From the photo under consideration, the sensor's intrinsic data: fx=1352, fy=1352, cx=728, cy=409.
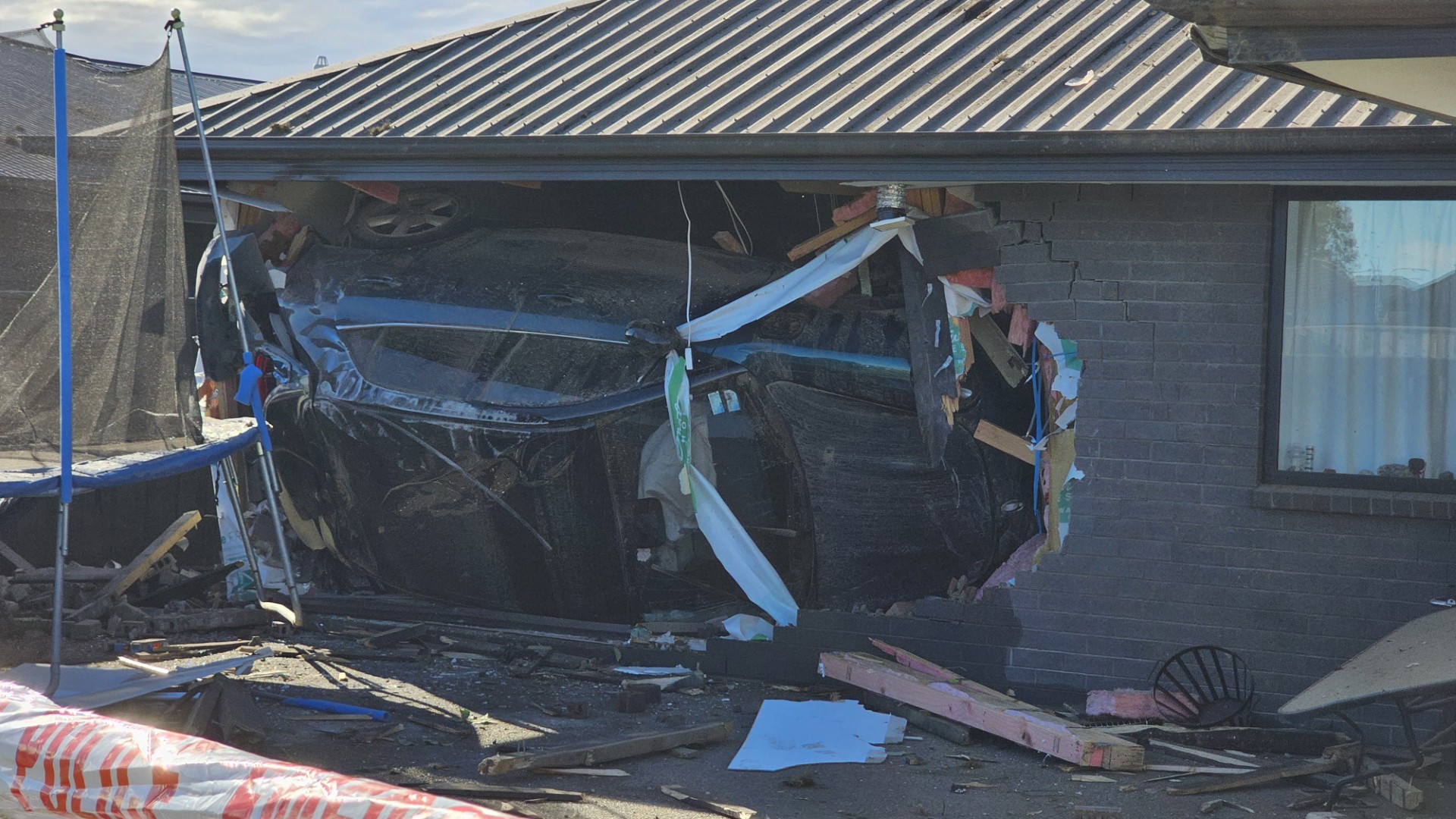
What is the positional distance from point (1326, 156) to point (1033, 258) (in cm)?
132

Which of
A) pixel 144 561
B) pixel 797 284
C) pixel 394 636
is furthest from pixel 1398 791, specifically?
pixel 144 561

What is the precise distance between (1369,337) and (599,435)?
3.72 meters

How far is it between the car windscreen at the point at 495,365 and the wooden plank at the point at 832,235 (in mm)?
958

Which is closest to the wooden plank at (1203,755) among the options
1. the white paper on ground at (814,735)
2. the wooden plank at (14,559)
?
the white paper on ground at (814,735)

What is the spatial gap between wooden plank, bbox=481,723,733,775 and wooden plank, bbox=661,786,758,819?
35 centimetres

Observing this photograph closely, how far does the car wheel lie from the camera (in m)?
8.40

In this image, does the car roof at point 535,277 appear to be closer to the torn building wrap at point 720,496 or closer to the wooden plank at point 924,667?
the torn building wrap at point 720,496

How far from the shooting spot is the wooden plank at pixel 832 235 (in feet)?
22.4

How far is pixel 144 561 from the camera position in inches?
320

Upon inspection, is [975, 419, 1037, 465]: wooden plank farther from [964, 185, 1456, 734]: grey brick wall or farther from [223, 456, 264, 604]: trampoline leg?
[223, 456, 264, 604]: trampoline leg

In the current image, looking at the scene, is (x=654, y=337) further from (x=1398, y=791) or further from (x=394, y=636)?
(x=1398, y=791)

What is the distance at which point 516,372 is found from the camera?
7449 mm

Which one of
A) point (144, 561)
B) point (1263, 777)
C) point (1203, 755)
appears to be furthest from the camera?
point (144, 561)

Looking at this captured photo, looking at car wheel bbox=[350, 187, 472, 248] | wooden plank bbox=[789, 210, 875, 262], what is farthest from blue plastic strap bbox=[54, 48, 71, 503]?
wooden plank bbox=[789, 210, 875, 262]
